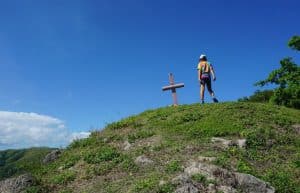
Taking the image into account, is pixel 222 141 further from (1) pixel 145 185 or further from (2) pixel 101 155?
(1) pixel 145 185

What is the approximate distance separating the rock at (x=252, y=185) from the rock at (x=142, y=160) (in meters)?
3.97

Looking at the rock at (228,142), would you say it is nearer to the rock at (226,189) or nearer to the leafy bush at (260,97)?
the rock at (226,189)

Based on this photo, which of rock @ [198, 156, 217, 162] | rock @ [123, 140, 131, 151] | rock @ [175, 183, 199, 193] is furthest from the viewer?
rock @ [123, 140, 131, 151]

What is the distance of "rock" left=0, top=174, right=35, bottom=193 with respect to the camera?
18750 mm

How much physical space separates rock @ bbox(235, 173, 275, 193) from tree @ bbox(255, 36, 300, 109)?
75.9 feet

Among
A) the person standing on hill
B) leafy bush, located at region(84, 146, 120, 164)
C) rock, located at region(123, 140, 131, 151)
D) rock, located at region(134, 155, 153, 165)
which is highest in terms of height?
the person standing on hill

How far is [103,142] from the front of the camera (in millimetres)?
24422

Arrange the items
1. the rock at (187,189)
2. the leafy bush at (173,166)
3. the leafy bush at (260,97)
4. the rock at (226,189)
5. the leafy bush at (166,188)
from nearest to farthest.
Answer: the rock at (187,189), the leafy bush at (166,188), the rock at (226,189), the leafy bush at (173,166), the leafy bush at (260,97)

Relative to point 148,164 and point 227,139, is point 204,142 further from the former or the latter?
point 148,164

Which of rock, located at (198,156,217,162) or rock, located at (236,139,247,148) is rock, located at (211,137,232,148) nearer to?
rock, located at (236,139,247,148)

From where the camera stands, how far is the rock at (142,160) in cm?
1970

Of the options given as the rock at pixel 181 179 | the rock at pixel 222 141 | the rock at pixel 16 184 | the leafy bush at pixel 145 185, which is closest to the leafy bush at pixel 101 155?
the rock at pixel 16 184

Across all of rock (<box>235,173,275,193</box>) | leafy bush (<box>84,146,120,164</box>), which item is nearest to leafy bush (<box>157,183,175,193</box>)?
rock (<box>235,173,275,193</box>)

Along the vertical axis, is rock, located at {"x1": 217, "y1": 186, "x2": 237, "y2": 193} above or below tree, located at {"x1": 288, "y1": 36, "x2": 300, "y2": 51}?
below
